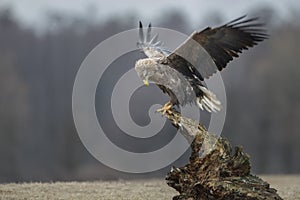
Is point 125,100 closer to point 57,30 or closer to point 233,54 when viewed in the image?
point 233,54

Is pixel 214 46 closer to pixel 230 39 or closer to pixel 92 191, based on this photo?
pixel 230 39

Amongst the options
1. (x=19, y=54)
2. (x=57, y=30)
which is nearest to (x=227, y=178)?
(x=19, y=54)

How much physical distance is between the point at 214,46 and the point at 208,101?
2.62ft

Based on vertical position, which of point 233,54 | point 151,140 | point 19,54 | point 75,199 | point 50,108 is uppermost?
point 19,54

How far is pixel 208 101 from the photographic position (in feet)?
29.6

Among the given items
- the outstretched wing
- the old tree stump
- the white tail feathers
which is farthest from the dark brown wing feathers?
the old tree stump

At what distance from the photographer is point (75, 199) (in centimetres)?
991

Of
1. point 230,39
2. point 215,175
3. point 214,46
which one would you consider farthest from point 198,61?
point 215,175

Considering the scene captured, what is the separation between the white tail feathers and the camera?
8906mm

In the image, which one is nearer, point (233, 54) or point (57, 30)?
point (233, 54)

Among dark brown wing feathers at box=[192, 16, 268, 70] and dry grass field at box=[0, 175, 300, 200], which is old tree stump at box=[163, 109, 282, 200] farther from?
dry grass field at box=[0, 175, 300, 200]

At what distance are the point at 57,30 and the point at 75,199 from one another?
58547mm

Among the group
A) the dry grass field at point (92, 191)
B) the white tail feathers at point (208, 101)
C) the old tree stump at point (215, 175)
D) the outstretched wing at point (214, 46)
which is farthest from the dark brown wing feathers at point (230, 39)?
the dry grass field at point (92, 191)

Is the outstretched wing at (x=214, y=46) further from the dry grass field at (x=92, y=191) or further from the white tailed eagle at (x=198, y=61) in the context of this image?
the dry grass field at (x=92, y=191)
